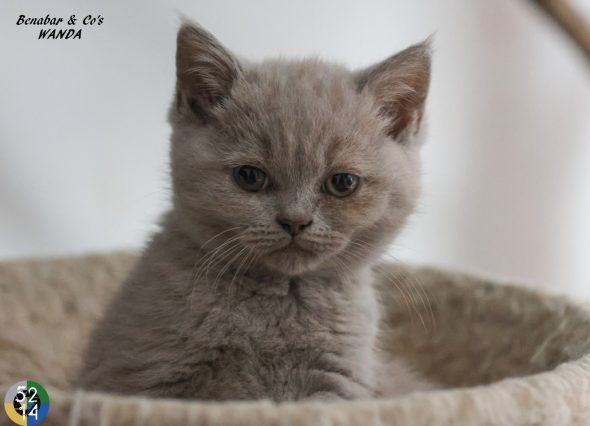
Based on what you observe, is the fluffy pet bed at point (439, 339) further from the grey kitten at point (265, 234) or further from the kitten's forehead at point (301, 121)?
the kitten's forehead at point (301, 121)

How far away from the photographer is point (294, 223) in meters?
1.07

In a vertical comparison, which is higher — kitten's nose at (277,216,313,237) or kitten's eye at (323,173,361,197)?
kitten's eye at (323,173,361,197)

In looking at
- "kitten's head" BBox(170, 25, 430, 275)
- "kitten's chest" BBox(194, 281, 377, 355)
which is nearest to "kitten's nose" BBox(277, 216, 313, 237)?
"kitten's head" BBox(170, 25, 430, 275)

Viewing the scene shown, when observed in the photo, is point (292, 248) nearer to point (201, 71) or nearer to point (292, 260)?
point (292, 260)

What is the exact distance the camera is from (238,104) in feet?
3.84

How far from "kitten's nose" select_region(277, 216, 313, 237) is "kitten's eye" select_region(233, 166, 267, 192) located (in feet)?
0.23

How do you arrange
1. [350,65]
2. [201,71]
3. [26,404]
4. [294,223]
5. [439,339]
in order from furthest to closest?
[350,65]
[439,339]
[201,71]
[294,223]
[26,404]

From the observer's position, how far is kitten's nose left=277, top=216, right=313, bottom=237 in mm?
1062

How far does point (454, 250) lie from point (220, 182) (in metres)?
1.66

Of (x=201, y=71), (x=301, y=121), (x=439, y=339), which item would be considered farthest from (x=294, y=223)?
(x=439, y=339)

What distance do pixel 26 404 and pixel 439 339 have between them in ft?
3.79

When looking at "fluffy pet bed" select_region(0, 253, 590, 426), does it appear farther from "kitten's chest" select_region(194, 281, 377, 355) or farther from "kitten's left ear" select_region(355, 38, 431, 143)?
"kitten's left ear" select_region(355, 38, 431, 143)

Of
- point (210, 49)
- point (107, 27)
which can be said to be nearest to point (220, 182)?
point (210, 49)

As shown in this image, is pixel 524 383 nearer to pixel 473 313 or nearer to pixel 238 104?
pixel 238 104
